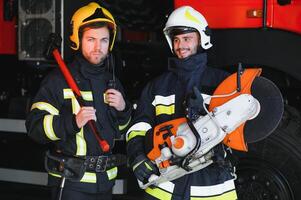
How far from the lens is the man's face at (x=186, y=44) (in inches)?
104

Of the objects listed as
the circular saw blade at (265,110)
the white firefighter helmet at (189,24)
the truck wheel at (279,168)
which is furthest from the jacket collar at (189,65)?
the truck wheel at (279,168)

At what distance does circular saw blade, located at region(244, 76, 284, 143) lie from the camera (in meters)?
2.41

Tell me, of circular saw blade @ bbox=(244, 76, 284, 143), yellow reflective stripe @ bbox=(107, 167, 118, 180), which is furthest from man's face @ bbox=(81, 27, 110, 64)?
circular saw blade @ bbox=(244, 76, 284, 143)

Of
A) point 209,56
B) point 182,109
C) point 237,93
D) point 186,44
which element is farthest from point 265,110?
point 209,56

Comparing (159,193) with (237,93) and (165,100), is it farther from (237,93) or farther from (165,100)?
(237,93)

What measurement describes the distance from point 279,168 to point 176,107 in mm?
976

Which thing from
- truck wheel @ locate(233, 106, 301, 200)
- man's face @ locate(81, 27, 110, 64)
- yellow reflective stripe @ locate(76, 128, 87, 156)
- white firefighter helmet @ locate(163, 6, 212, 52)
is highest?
white firefighter helmet @ locate(163, 6, 212, 52)

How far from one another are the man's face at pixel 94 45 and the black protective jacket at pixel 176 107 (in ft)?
1.01

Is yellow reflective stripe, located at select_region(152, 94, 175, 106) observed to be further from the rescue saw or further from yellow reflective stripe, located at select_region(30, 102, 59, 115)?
yellow reflective stripe, located at select_region(30, 102, 59, 115)

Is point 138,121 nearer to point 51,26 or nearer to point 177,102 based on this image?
point 177,102

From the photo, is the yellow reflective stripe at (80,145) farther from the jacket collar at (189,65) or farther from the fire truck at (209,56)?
the fire truck at (209,56)

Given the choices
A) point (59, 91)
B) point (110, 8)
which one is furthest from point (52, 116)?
point (110, 8)

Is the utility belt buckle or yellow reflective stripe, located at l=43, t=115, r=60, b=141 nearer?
yellow reflective stripe, located at l=43, t=115, r=60, b=141

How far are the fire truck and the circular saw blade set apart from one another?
1.03 feet
